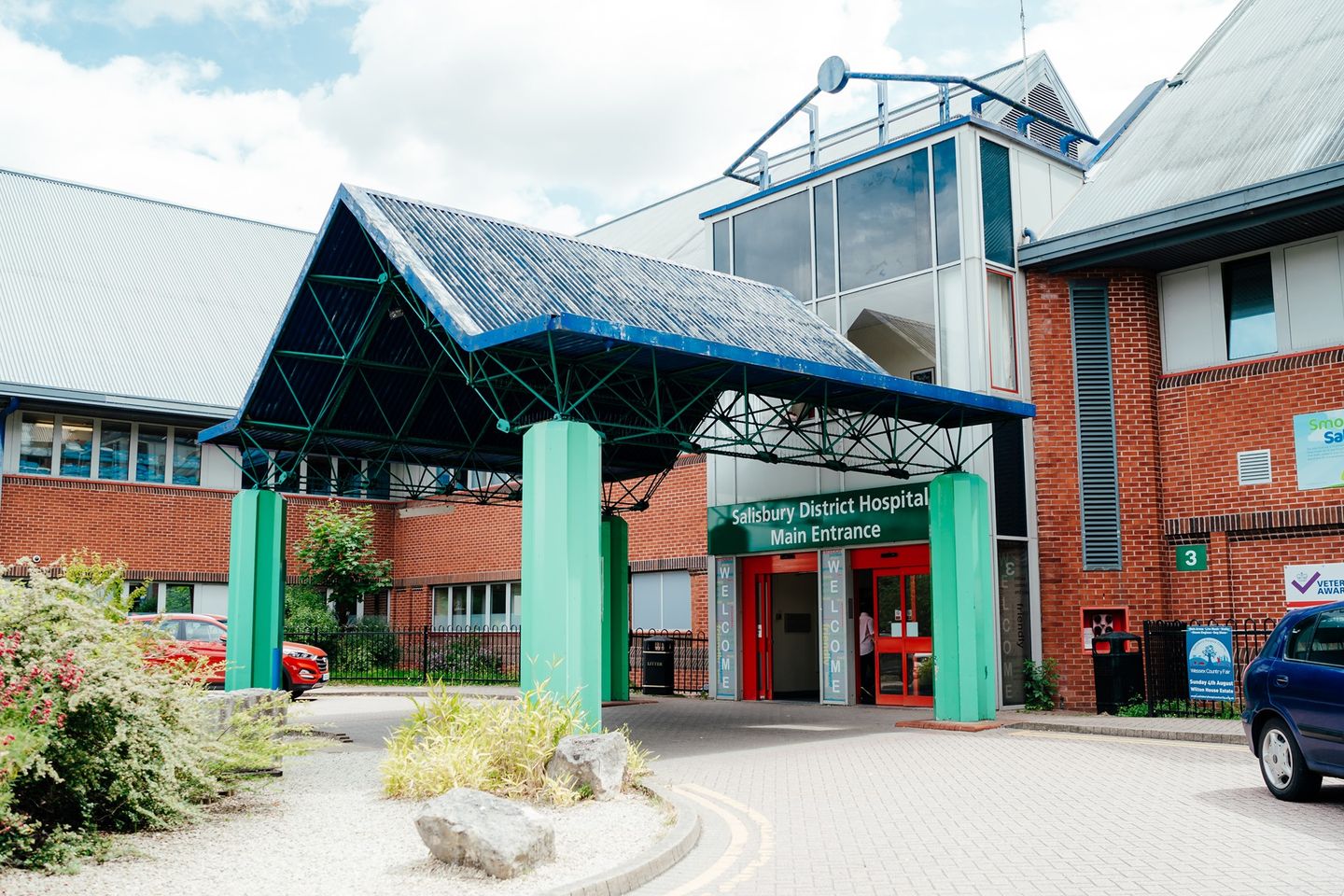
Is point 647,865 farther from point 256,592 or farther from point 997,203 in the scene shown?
point 997,203

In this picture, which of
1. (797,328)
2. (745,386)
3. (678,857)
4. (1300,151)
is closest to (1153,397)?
(1300,151)

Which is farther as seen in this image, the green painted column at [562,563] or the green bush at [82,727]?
the green painted column at [562,563]

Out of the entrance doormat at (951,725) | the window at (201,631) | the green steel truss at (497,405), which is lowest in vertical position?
the entrance doormat at (951,725)

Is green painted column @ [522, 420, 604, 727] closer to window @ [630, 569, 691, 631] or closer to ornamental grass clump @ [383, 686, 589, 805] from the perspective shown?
ornamental grass clump @ [383, 686, 589, 805]

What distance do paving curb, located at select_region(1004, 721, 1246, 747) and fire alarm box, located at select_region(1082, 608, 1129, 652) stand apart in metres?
2.73

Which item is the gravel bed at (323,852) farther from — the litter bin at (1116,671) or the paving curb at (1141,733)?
the litter bin at (1116,671)

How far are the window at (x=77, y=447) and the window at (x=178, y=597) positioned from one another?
3.55m

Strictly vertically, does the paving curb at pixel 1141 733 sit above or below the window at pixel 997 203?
below

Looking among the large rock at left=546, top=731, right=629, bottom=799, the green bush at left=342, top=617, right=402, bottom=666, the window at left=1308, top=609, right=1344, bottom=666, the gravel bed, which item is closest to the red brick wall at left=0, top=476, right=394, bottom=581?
the green bush at left=342, top=617, right=402, bottom=666

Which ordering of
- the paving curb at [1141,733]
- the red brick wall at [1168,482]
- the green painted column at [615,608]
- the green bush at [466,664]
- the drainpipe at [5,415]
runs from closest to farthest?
the paving curb at [1141,733]
the red brick wall at [1168,482]
the green painted column at [615,608]
the drainpipe at [5,415]
the green bush at [466,664]

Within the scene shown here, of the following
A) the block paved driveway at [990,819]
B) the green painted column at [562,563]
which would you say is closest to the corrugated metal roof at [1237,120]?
the block paved driveway at [990,819]

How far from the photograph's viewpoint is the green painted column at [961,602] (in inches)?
698

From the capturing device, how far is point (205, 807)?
10125 millimetres

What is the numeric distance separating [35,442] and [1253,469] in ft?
84.2
